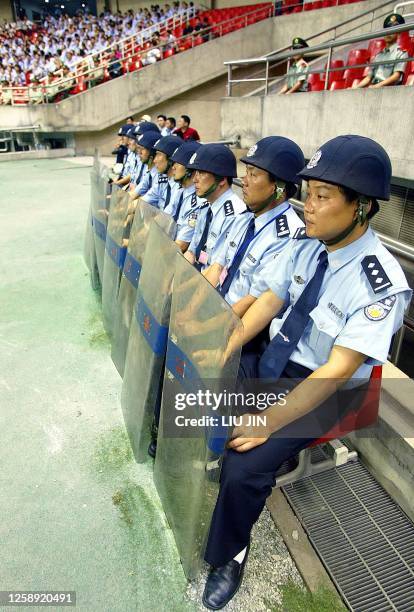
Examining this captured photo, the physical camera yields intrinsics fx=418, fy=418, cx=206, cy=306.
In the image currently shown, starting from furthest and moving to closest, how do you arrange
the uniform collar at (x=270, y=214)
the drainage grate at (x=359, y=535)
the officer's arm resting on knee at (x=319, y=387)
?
the uniform collar at (x=270, y=214) → the drainage grate at (x=359, y=535) → the officer's arm resting on knee at (x=319, y=387)

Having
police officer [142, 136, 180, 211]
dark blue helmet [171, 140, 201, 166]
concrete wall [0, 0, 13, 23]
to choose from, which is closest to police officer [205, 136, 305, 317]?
dark blue helmet [171, 140, 201, 166]

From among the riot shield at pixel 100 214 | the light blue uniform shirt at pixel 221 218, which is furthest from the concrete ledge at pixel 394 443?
the riot shield at pixel 100 214

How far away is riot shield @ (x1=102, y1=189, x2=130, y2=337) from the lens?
2828mm

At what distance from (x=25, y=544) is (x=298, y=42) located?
792cm

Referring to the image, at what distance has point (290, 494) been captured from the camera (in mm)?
1859

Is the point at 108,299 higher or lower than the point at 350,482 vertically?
higher

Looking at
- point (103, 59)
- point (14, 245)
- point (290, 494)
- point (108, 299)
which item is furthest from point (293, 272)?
point (103, 59)

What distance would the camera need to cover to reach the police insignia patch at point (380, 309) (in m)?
1.34

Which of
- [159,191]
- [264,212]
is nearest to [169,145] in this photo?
[159,191]

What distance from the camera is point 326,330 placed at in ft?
4.82

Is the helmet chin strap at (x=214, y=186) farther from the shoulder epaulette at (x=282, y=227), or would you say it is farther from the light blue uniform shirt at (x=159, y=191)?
the light blue uniform shirt at (x=159, y=191)

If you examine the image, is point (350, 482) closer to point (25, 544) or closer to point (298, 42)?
point (25, 544)

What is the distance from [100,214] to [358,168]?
8.20 ft

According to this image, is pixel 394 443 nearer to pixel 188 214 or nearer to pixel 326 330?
pixel 326 330
